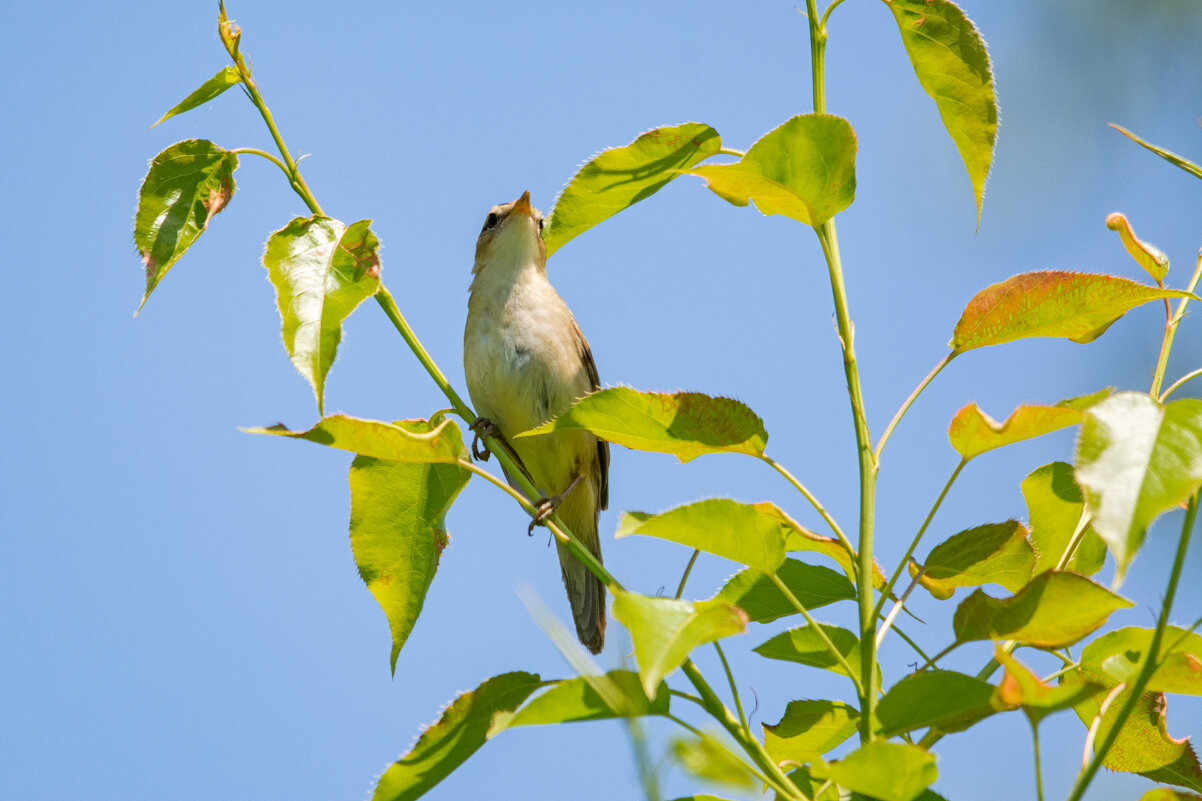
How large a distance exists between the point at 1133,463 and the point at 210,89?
1.88 meters

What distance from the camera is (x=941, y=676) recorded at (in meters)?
1.58

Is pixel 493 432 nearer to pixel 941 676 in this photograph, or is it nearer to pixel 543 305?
pixel 543 305

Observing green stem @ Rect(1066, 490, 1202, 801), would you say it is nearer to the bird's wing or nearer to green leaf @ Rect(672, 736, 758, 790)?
green leaf @ Rect(672, 736, 758, 790)

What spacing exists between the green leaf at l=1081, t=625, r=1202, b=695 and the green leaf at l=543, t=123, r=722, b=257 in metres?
1.17

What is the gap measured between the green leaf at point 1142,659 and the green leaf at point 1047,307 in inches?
22.3

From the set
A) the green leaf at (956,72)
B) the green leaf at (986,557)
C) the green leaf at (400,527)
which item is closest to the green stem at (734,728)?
the green leaf at (986,557)

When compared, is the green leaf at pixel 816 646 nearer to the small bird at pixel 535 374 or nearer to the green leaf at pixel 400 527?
the green leaf at pixel 400 527

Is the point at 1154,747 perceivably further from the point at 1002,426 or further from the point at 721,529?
the point at 721,529

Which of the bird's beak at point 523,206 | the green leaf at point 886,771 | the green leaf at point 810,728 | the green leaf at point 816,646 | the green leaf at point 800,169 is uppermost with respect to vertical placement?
the bird's beak at point 523,206

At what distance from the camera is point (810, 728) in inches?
88.4

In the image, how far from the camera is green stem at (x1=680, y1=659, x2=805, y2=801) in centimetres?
167

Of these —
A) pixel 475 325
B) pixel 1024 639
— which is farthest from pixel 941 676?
pixel 475 325

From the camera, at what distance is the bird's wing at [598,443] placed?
17.6 ft

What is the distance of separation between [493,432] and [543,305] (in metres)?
0.69
